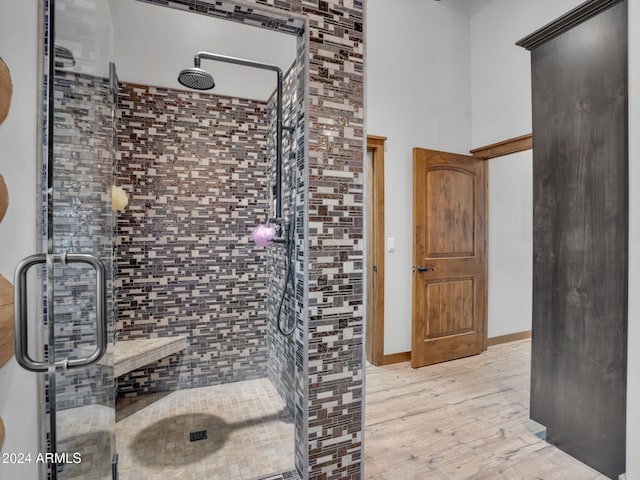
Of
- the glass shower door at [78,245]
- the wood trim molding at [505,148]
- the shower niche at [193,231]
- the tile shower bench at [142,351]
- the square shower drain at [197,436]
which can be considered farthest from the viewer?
the wood trim molding at [505,148]

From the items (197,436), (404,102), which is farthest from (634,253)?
(197,436)

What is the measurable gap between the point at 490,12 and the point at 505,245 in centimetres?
252

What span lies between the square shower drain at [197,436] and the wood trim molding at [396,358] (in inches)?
70.5

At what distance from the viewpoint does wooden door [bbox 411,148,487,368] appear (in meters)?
3.04

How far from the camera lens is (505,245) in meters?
3.83

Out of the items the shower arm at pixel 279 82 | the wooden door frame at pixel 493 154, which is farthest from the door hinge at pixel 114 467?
the wooden door frame at pixel 493 154

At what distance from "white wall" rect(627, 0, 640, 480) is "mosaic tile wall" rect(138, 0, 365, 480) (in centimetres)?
127

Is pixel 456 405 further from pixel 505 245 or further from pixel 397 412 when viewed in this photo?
pixel 505 245

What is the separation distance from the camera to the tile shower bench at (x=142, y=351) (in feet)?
6.55

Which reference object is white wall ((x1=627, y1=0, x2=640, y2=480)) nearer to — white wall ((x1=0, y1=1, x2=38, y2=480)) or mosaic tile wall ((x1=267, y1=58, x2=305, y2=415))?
mosaic tile wall ((x1=267, y1=58, x2=305, y2=415))

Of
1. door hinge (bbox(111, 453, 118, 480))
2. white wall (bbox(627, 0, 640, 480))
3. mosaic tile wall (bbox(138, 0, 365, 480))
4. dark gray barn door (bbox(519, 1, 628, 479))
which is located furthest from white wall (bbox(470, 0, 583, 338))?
door hinge (bbox(111, 453, 118, 480))

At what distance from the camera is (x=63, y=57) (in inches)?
37.6

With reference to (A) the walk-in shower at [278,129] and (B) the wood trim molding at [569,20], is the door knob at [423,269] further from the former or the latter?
(B) the wood trim molding at [569,20]

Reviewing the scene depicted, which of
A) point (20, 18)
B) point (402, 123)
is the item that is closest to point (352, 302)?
point (20, 18)
